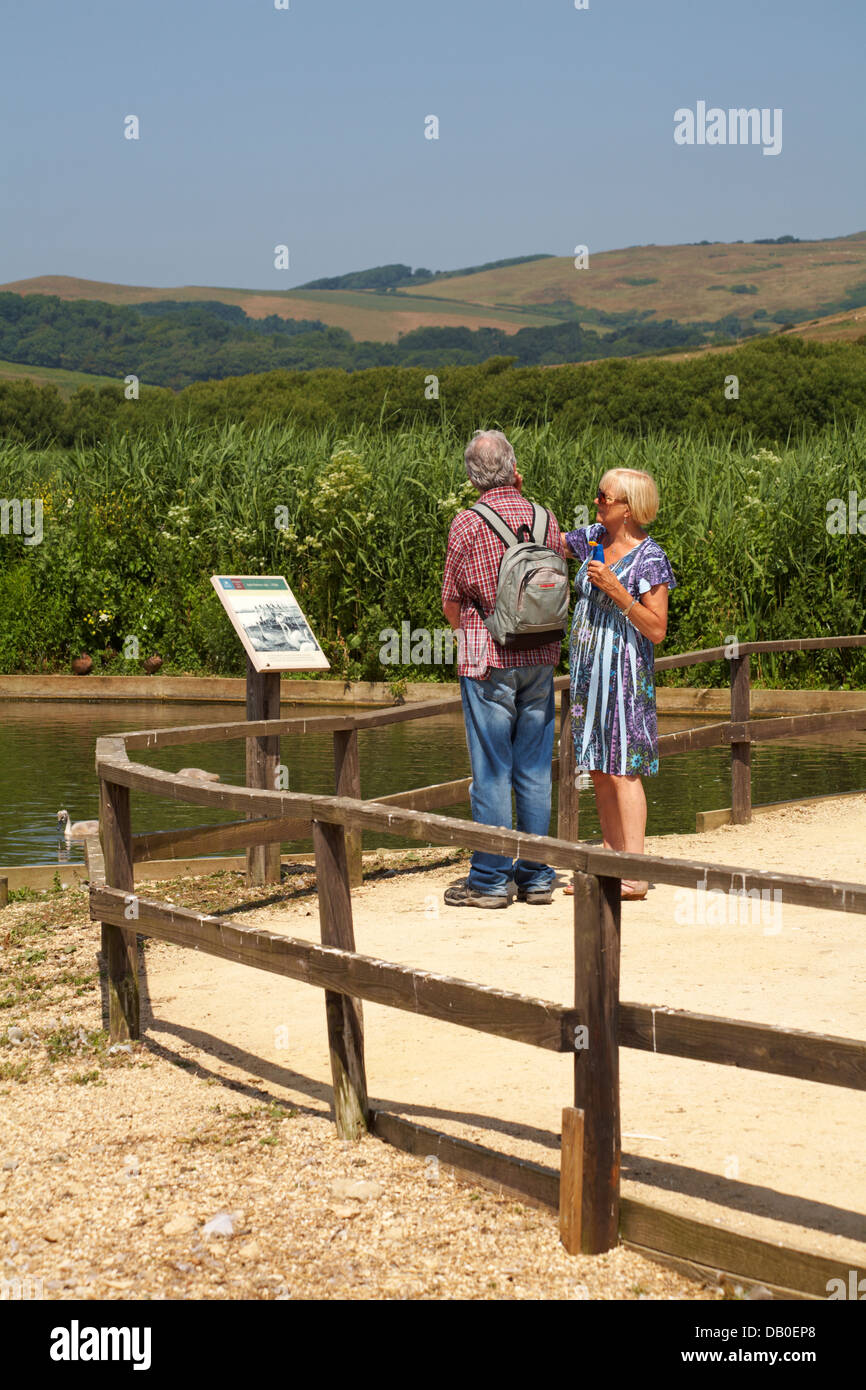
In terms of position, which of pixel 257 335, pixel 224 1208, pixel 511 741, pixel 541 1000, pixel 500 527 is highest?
pixel 257 335

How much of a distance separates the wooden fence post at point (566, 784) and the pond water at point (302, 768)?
1.00m

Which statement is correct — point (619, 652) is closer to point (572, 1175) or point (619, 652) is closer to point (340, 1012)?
point (340, 1012)

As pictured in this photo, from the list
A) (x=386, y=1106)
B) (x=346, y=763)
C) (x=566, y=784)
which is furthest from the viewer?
(x=566, y=784)

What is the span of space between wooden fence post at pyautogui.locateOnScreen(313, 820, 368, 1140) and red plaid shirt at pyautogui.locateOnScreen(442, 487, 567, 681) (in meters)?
2.28

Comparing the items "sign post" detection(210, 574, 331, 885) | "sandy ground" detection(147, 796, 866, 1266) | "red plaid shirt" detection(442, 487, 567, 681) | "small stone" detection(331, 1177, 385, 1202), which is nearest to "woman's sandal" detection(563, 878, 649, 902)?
"sandy ground" detection(147, 796, 866, 1266)

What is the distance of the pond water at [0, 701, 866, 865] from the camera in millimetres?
10266

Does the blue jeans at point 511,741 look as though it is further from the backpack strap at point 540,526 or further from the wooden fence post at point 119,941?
the wooden fence post at point 119,941

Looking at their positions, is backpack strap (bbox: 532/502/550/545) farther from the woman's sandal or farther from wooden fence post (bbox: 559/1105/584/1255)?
wooden fence post (bbox: 559/1105/584/1255)

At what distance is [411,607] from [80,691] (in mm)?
3945

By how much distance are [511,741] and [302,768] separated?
5450mm

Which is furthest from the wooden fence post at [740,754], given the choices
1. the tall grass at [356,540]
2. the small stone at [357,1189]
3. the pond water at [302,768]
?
the tall grass at [356,540]

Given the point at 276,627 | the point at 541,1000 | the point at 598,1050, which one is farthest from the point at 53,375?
the point at 598,1050

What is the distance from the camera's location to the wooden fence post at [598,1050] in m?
3.76

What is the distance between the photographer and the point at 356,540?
60.2 ft
